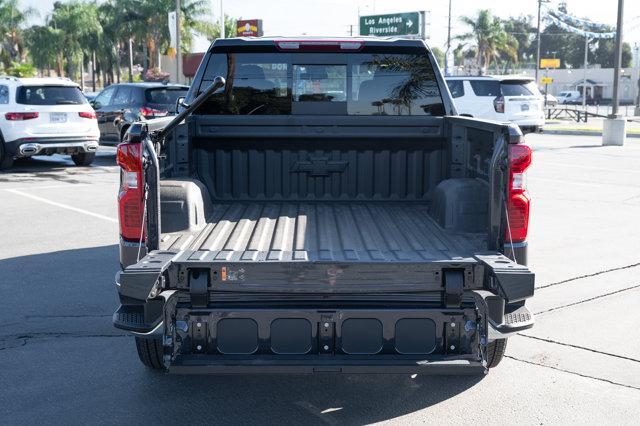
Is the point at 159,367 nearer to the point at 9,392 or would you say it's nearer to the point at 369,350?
the point at 9,392

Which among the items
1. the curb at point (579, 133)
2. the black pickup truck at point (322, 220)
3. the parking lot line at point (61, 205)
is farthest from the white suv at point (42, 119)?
the curb at point (579, 133)

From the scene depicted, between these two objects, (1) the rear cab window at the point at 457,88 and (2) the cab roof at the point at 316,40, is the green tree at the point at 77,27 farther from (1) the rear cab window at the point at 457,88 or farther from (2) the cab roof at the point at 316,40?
(2) the cab roof at the point at 316,40

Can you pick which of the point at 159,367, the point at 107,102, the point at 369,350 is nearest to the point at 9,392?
the point at 159,367

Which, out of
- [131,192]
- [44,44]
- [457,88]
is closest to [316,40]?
[131,192]

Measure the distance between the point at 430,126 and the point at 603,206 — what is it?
667 centimetres

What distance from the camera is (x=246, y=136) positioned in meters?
5.62

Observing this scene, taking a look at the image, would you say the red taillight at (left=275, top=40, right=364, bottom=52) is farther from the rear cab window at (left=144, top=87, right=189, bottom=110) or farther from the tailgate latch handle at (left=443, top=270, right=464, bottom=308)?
the rear cab window at (left=144, top=87, right=189, bottom=110)

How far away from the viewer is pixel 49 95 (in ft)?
51.6

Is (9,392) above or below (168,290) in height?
below

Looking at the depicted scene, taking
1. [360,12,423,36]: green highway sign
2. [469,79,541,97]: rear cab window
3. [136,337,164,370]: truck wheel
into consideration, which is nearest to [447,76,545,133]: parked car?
[469,79,541,97]: rear cab window

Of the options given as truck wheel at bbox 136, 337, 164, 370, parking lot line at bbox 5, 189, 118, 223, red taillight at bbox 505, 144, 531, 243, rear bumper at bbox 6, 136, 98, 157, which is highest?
red taillight at bbox 505, 144, 531, 243

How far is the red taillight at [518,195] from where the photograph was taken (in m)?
4.11

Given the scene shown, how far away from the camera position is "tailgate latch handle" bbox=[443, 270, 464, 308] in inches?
150

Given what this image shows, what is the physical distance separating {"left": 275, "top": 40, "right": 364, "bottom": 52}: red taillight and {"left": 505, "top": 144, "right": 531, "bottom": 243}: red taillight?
6.34ft
